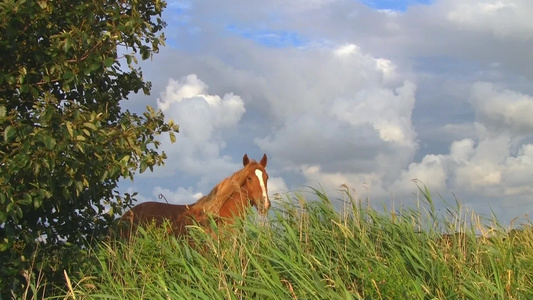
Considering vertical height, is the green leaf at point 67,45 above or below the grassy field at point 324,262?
above

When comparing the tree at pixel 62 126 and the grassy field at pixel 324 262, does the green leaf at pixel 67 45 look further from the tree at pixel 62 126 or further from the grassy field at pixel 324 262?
the grassy field at pixel 324 262

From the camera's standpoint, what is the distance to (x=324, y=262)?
25.7 ft

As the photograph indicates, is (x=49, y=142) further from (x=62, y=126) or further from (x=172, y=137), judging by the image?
(x=172, y=137)

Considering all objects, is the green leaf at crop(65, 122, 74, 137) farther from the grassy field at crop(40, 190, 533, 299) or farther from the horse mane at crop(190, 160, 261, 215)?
the horse mane at crop(190, 160, 261, 215)

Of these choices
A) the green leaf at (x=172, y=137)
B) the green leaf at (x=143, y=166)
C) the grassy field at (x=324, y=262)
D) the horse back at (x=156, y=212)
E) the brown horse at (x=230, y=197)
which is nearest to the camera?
the grassy field at (x=324, y=262)

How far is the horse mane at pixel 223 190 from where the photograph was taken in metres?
12.7

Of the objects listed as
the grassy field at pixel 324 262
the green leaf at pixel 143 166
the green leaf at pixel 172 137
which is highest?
the green leaf at pixel 172 137

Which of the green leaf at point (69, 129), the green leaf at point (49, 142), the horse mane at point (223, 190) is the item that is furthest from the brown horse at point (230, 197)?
the green leaf at point (49, 142)

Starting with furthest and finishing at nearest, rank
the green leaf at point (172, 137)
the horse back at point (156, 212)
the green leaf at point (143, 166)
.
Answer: the horse back at point (156, 212)
the green leaf at point (172, 137)
the green leaf at point (143, 166)

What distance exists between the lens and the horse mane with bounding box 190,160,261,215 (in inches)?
499

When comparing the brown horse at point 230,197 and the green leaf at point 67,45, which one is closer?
the green leaf at point 67,45

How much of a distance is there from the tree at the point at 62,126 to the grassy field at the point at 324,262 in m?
0.79

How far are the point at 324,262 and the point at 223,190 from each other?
5.37m

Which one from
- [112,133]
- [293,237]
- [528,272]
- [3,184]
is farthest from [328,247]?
[3,184]
